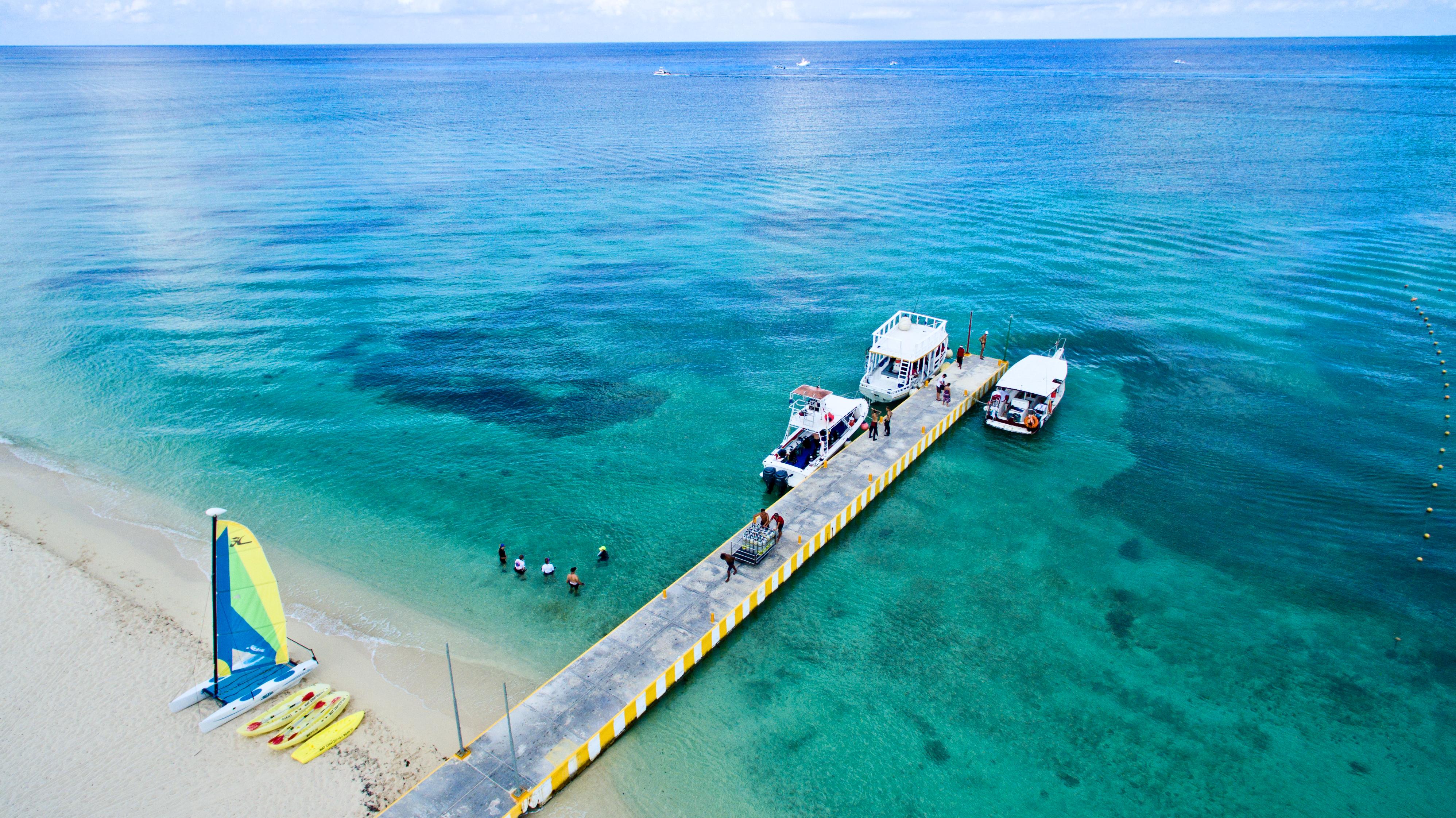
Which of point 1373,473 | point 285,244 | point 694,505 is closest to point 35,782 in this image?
point 694,505

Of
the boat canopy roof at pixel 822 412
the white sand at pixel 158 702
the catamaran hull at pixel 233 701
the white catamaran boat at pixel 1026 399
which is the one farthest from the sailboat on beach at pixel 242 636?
the white catamaran boat at pixel 1026 399

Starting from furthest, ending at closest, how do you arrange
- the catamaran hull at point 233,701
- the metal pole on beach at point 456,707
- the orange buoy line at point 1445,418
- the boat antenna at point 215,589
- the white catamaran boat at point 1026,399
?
the white catamaran boat at point 1026,399, the orange buoy line at point 1445,418, the catamaran hull at point 233,701, the metal pole on beach at point 456,707, the boat antenna at point 215,589

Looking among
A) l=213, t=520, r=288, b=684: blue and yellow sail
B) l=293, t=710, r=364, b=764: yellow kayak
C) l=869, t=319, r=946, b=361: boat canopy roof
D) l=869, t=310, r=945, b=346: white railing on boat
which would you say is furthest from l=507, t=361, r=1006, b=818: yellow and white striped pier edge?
Answer: l=213, t=520, r=288, b=684: blue and yellow sail

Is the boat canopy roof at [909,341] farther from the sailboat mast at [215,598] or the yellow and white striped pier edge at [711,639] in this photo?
the sailboat mast at [215,598]

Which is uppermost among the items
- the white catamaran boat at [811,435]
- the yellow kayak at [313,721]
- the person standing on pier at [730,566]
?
the white catamaran boat at [811,435]

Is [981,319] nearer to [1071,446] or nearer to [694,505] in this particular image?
[1071,446]

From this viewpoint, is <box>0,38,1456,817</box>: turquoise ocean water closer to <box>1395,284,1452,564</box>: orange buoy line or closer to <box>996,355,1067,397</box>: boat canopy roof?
<box>1395,284,1452,564</box>: orange buoy line
